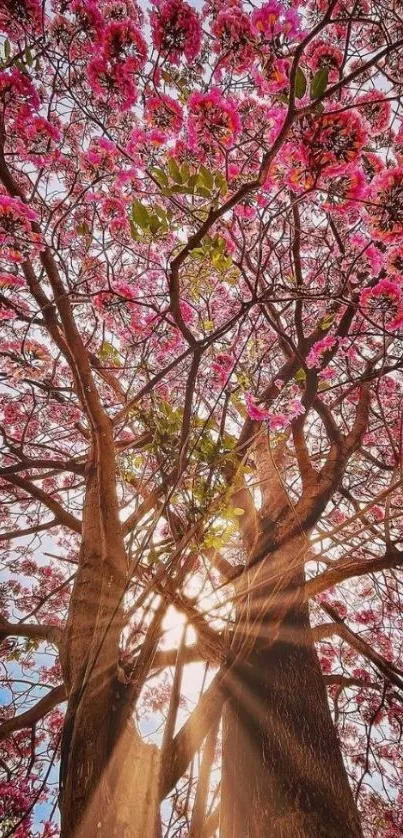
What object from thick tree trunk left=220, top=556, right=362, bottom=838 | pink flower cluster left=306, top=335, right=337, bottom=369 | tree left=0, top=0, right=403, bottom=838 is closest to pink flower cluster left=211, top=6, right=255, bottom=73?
tree left=0, top=0, right=403, bottom=838

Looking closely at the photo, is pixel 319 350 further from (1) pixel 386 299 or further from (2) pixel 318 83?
(2) pixel 318 83

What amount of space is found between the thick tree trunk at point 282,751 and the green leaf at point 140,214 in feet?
5.29

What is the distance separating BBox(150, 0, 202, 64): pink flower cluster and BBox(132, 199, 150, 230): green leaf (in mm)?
1216

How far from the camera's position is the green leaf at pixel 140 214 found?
1390 mm

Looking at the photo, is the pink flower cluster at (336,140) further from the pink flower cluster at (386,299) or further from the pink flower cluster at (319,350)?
the pink flower cluster at (319,350)

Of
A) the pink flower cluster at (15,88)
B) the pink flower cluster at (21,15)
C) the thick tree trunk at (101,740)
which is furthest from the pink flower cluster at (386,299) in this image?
the pink flower cluster at (21,15)

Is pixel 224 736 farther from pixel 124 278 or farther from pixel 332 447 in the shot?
pixel 124 278

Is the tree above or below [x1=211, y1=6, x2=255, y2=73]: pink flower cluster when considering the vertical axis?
below

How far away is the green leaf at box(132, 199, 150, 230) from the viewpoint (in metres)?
1.39

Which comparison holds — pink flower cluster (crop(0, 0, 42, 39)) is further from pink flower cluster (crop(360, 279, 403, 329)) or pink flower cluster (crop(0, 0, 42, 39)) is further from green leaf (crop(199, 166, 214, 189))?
pink flower cluster (crop(360, 279, 403, 329))

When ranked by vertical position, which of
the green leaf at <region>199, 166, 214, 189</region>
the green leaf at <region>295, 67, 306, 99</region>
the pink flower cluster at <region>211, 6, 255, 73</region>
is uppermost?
the pink flower cluster at <region>211, 6, 255, 73</region>

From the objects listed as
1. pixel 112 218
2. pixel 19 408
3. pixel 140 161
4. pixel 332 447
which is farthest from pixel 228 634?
pixel 19 408

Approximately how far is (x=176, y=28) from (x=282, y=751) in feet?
9.96

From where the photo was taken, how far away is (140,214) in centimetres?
140
